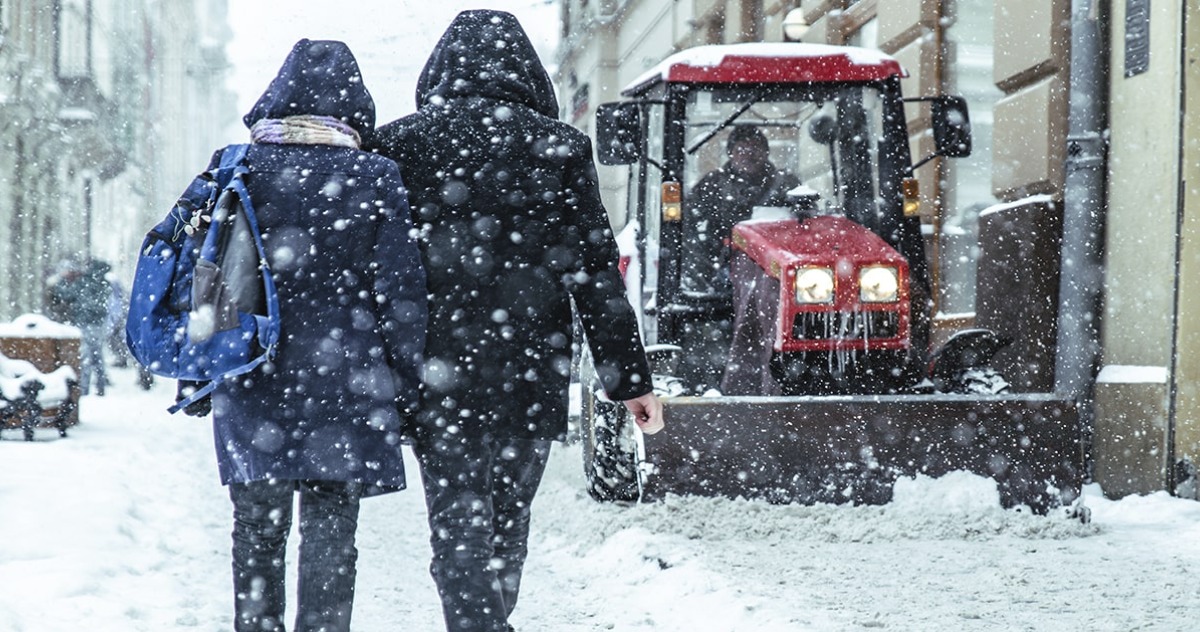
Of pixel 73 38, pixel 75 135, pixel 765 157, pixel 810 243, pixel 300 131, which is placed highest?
pixel 73 38

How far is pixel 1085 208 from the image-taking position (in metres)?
8.27

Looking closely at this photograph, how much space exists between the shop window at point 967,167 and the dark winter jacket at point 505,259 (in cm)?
736

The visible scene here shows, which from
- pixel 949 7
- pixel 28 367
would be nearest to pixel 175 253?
pixel 28 367

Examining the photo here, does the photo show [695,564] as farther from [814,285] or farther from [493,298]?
[493,298]

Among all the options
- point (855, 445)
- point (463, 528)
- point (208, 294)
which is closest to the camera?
point (208, 294)

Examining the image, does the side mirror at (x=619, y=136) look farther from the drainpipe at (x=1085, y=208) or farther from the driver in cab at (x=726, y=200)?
the drainpipe at (x=1085, y=208)

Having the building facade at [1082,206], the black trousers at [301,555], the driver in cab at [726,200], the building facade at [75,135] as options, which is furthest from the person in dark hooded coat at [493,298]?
the building facade at [75,135]

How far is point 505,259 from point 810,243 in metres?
3.59

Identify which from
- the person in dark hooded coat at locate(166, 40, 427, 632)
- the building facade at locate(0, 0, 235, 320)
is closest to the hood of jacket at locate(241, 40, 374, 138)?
the person in dark hooded coat at locate(166, 40, 427, 632)

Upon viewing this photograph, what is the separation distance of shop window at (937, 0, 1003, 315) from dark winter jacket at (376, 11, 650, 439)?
736 centimetres

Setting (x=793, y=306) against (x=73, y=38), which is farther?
(x=73, y=38)

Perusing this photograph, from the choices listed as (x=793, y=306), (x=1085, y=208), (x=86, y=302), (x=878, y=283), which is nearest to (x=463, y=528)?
(x=793, y=306)

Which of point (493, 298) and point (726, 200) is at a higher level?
point (726, 200)

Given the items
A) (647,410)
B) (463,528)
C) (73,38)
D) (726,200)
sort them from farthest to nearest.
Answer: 1. (73,38)
2. (726,200)
3. (647,410)
4. (463,528)
